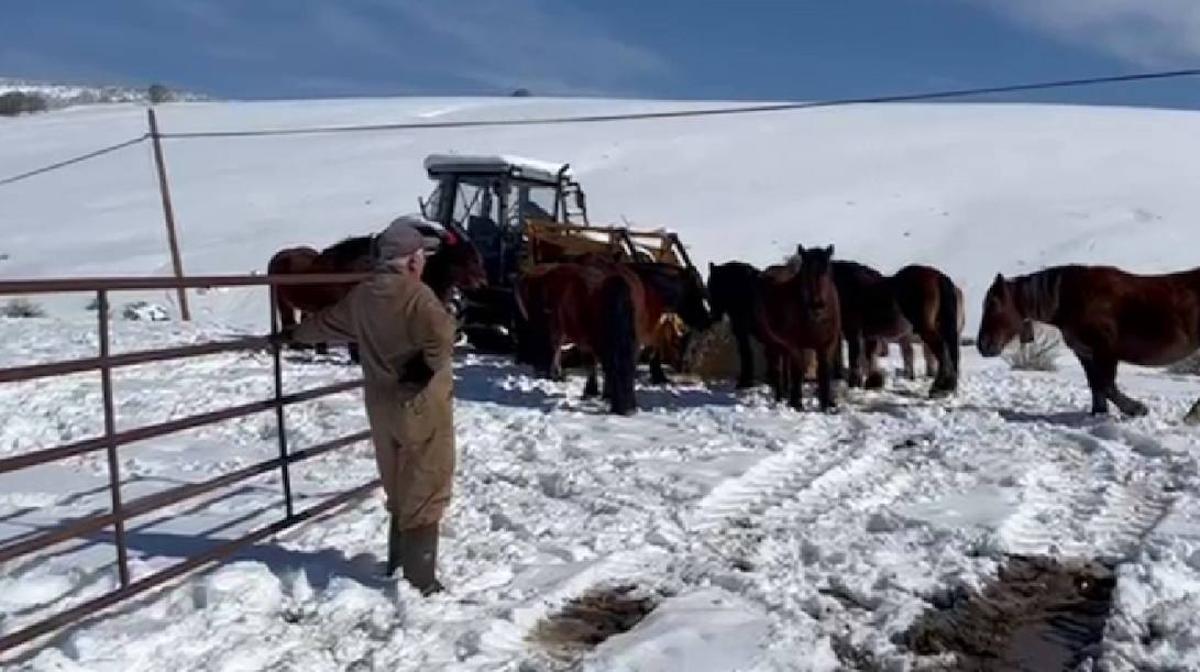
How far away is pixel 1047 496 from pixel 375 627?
15.0 feet

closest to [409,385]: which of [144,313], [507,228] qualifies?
[507,228]

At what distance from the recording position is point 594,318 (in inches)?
465

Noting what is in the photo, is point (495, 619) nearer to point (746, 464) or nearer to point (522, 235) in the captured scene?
point (746, 464)

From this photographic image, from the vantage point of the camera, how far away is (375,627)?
5211 millimetres

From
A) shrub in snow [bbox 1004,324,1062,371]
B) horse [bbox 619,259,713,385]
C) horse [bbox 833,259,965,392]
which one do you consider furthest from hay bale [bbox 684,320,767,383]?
shrub in snow [bbox 1004,324,1062,371]

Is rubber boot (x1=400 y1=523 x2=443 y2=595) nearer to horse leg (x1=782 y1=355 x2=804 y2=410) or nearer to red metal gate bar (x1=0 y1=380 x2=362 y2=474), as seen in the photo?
red metal gate bar (x1=0 y1=380 x2=362 y2=474)

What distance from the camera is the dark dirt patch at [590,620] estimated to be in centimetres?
520

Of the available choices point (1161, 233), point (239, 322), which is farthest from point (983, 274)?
point (239, 322)

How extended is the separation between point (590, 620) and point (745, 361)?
8099 millimetres

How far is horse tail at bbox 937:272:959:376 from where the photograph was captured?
12992mm

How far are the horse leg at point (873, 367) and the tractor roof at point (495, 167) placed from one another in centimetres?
535

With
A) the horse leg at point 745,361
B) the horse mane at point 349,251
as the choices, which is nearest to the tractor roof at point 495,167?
the horse mane at point 349,251

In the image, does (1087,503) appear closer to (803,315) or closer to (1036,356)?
(803,315)

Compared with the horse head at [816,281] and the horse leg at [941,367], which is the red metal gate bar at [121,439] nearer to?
the horse head at [816,281]
